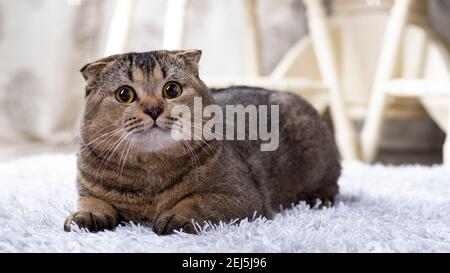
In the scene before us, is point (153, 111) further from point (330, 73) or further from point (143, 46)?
point (143, 46)

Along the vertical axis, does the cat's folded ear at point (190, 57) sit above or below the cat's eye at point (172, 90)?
above

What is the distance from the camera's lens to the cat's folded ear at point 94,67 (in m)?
1.06

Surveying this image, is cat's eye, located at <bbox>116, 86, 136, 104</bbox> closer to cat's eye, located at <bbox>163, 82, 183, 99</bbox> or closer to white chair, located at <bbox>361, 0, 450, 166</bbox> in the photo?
cat's eye, located at <bbox>163, 82, 183, 99</bbox>

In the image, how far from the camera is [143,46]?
102 inches

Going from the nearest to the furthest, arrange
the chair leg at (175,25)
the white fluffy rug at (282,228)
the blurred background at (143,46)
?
the white fluffy rug at (282,228) < the chair leg at (175,25) < the blurred background at (143,46)

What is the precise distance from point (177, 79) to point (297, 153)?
1.49 feet

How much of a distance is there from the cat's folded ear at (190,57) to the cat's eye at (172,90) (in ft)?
0.24

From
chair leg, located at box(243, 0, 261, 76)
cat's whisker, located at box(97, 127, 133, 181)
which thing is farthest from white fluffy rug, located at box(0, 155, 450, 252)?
chair leg, located at box(243, 0, 261, 76)

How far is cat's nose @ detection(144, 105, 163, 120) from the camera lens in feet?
3.15

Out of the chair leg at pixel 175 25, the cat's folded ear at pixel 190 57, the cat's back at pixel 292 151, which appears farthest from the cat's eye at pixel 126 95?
the chair leg at pixel 175 25

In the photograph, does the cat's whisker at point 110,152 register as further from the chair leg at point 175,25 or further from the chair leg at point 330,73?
the chair leg at point 330,73
